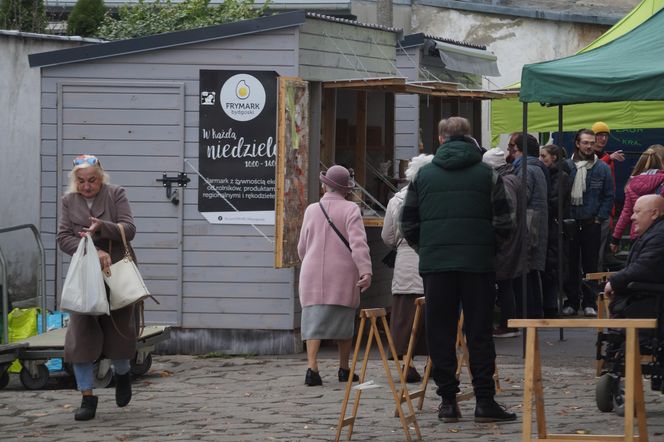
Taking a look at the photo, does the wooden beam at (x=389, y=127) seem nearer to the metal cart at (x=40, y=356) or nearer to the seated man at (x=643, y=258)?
the metal cart at (x=40, y=356)

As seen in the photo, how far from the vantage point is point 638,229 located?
8.55 m

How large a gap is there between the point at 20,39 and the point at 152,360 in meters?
4.77

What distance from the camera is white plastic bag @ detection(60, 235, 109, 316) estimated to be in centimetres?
879

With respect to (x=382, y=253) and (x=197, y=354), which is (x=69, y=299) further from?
(x=382, y=253)

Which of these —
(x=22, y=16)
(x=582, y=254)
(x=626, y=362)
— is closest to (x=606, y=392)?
(x=626, y=362)

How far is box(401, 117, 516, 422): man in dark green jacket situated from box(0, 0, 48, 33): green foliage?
12.0 metres


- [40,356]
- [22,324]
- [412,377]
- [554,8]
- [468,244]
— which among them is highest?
[554,8]

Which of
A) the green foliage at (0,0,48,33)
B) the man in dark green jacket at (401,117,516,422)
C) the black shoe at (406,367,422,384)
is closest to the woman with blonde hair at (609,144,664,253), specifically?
the black shoe at (406,367,422,384)

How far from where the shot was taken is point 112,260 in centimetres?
922

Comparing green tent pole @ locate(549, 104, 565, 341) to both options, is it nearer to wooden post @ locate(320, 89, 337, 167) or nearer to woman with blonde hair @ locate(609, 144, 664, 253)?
woman with blonde hair @ locate(609, 144, 664, 253)

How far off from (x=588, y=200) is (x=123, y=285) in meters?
6.81

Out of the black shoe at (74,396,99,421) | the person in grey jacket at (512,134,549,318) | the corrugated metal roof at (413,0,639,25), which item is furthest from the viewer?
the corrugated metal roof at (413,0,639,25)

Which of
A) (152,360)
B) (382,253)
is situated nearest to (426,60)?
(382,253)

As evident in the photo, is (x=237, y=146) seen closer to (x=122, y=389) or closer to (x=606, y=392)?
(x=122, y=389)
